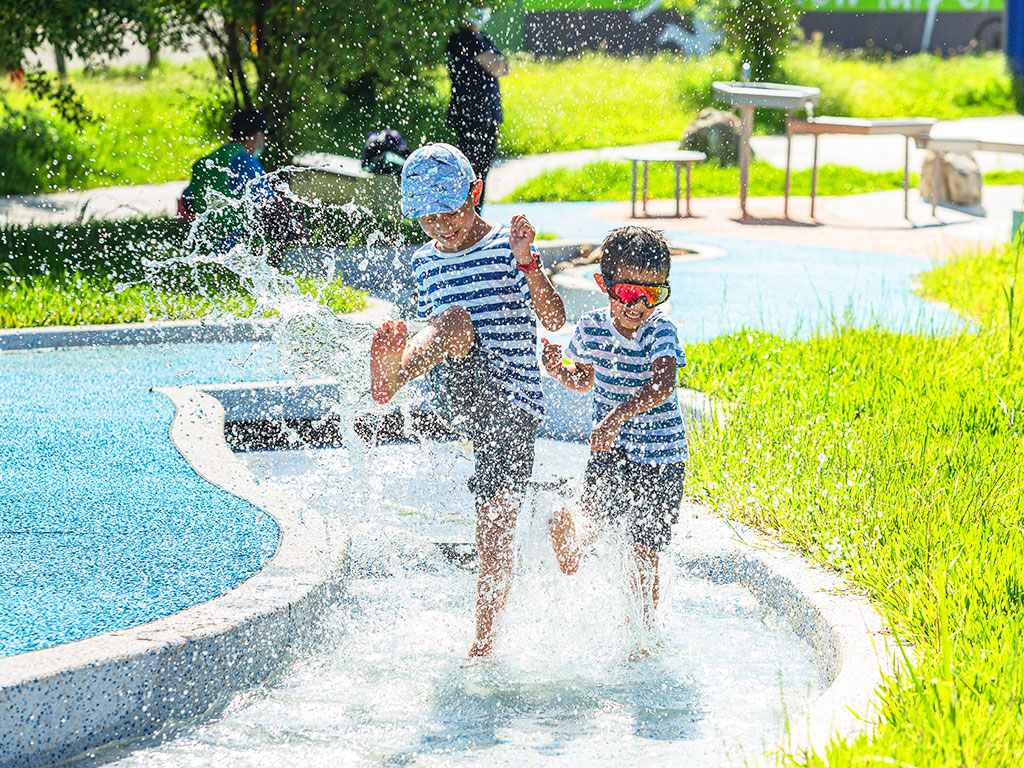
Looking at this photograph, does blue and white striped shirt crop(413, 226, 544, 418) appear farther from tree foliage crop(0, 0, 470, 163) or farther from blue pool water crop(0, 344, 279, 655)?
tree foliage crop(0, 0, 470, 163)

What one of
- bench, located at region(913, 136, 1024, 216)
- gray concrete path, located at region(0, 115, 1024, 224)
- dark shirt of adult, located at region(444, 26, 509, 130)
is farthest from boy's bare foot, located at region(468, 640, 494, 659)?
bench, located at region(913, 136, 1024, 216)

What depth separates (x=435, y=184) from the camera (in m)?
3.71

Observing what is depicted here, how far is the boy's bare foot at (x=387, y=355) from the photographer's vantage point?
11.8 ft

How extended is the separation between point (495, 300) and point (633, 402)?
52cm

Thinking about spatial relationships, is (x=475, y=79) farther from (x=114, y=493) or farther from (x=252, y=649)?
(x=252, y=649)

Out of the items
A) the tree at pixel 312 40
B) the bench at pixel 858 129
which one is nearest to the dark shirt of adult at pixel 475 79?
the tree at pixel 312 40

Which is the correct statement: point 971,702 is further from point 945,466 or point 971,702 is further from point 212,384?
point 212,384

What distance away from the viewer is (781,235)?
13.1 m

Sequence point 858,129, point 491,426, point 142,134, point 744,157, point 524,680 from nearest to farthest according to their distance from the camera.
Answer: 1. point 524,680
2. point 491,426
3. point 858,129
4. point 744,157
5. point 142,134

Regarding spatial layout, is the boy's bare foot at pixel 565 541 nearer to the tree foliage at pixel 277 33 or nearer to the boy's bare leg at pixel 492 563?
the boy's bare leg at pixel 492 563

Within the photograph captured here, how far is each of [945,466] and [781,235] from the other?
8.81 m

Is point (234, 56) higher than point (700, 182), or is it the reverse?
point (234, 56)

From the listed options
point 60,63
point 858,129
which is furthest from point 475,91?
point 60,63

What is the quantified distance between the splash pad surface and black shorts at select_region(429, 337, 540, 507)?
399 mm
